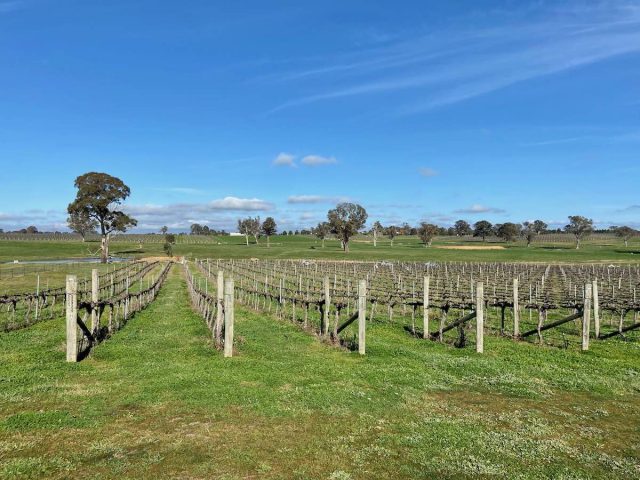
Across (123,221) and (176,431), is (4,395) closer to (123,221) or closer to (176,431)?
(176,431)

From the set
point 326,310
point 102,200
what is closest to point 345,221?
point 102,200

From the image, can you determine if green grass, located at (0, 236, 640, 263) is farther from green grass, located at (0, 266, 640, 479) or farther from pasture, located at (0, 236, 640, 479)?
green grass, located at (0, 266, 640, 479)

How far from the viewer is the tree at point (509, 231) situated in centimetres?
18175

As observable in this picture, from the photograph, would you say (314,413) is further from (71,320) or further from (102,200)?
(102,200)

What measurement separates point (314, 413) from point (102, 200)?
77178mm

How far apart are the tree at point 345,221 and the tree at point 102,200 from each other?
5454cm

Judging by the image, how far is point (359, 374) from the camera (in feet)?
41.2

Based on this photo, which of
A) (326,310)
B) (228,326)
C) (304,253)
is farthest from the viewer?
(304,253)

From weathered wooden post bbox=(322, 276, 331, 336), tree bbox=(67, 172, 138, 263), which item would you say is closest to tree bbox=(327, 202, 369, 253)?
tree bbox=(67, 172, 138, 263)

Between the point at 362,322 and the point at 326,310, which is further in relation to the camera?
the point at 326,310

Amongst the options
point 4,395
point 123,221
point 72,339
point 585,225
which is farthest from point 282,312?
point 585,225

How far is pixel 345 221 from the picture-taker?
12562 centimetres

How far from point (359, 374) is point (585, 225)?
162 metres

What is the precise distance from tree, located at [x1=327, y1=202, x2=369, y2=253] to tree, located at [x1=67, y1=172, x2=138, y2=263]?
54544 mm
